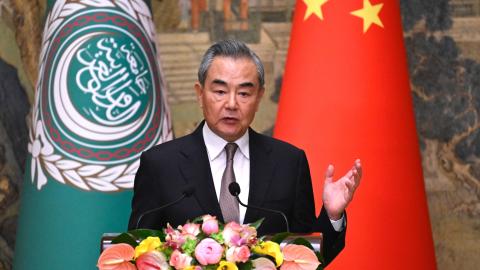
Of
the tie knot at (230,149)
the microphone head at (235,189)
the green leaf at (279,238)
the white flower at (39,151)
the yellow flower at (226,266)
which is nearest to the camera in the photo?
the yellow flower at (226,266)

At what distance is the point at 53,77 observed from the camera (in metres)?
4.46

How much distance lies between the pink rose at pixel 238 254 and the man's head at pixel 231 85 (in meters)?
0.65

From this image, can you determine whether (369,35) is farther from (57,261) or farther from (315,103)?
(57,261)

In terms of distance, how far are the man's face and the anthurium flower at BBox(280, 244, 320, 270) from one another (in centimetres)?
59

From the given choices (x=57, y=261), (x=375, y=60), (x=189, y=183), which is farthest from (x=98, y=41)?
(x=189, y=183)

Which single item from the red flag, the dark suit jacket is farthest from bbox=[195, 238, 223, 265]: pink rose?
the red flag

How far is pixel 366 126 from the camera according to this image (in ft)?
14.5

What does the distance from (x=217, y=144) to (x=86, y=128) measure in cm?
195

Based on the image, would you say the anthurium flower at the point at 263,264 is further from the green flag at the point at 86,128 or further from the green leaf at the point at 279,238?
the green flag at the point at 86,128

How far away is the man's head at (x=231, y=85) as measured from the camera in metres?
2.43

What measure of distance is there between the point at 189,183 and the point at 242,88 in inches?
12.4

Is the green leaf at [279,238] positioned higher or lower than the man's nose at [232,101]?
lower

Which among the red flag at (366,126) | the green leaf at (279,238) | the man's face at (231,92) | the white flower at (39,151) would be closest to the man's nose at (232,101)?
the man's face at (231,92)

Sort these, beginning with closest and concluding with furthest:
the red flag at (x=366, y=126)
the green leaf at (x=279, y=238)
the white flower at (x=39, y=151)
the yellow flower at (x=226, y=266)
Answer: the yellow flower at (x=226, y=266) → the green leaf at (x=279, y=238) → the red flag at (x=366, y=126) → the white flower at (x=39, y=151)
